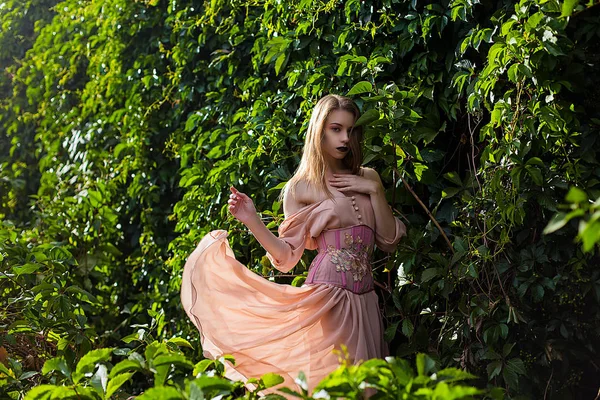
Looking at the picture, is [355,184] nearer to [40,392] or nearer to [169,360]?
[169,360]

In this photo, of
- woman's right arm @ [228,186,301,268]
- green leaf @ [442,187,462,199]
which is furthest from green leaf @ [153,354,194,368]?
green leaf @ [442,187,462,199]

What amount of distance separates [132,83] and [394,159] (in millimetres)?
A: 2291

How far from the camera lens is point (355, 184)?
2.93 metres

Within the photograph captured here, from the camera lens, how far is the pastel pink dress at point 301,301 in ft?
9.08

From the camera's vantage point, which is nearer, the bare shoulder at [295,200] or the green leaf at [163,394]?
the green leaf at [163,394]

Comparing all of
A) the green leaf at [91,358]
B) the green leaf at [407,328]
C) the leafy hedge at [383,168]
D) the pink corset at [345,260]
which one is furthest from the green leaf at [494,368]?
the green leaf at [91,358]

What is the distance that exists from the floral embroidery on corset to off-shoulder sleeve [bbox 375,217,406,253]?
9 cm

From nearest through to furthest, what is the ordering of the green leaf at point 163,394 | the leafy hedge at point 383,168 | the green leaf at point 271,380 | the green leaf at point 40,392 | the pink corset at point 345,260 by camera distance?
1. the green leaf at point 163,394
2. the green leaf at point 40,392
3. the green leaf at point 271,380
4. the leafy hedge at point 383,168
5. the pink corset at point 345,260

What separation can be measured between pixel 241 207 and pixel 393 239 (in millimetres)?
535

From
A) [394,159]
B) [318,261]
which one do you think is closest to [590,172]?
[394,159]

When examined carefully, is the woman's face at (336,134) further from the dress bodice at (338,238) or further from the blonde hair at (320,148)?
the dress bodice at (338,238)

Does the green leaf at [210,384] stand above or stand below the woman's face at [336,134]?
below

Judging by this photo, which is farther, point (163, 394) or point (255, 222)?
point (255, 222)

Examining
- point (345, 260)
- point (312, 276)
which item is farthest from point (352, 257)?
point (312, 276)
